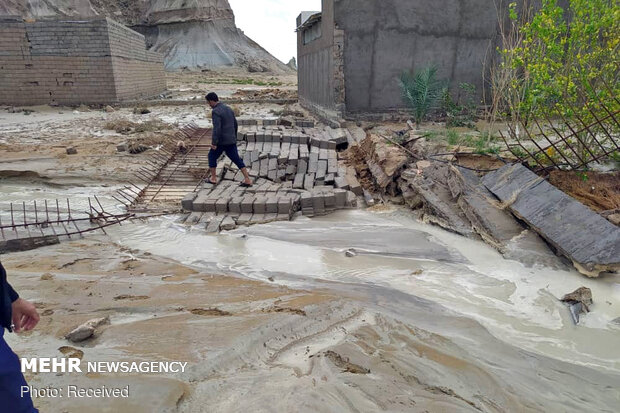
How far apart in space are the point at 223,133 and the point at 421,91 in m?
5.06

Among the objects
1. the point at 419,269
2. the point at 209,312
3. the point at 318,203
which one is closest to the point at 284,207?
the point at 318,203

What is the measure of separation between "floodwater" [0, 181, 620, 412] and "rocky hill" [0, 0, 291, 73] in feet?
124

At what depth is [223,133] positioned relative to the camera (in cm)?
619

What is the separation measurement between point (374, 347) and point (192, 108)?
14134 millimetres

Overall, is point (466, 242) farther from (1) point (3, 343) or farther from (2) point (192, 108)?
(2) point (192, 108)

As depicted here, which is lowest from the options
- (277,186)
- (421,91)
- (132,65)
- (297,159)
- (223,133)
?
(277,186)

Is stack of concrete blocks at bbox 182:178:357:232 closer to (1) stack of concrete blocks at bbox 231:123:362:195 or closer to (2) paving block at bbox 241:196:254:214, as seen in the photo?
(2) paving block at bbox 241:196:254:214

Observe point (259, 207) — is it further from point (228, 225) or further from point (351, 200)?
point (351, 200)

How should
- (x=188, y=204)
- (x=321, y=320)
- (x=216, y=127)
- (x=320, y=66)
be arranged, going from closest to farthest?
(x=321, y=320) < (x=188, y=204) < (x=216, y=127) < (x=320, y=66)

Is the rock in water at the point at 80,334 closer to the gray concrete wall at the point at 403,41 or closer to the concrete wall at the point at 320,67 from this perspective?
the concrete wall at the point at 320,67

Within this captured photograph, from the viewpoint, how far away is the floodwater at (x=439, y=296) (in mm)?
2340

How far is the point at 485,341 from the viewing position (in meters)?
2.82

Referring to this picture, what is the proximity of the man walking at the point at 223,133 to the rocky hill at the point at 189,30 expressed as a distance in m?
35.7

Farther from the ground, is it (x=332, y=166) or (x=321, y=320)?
(x=332, y=166)
